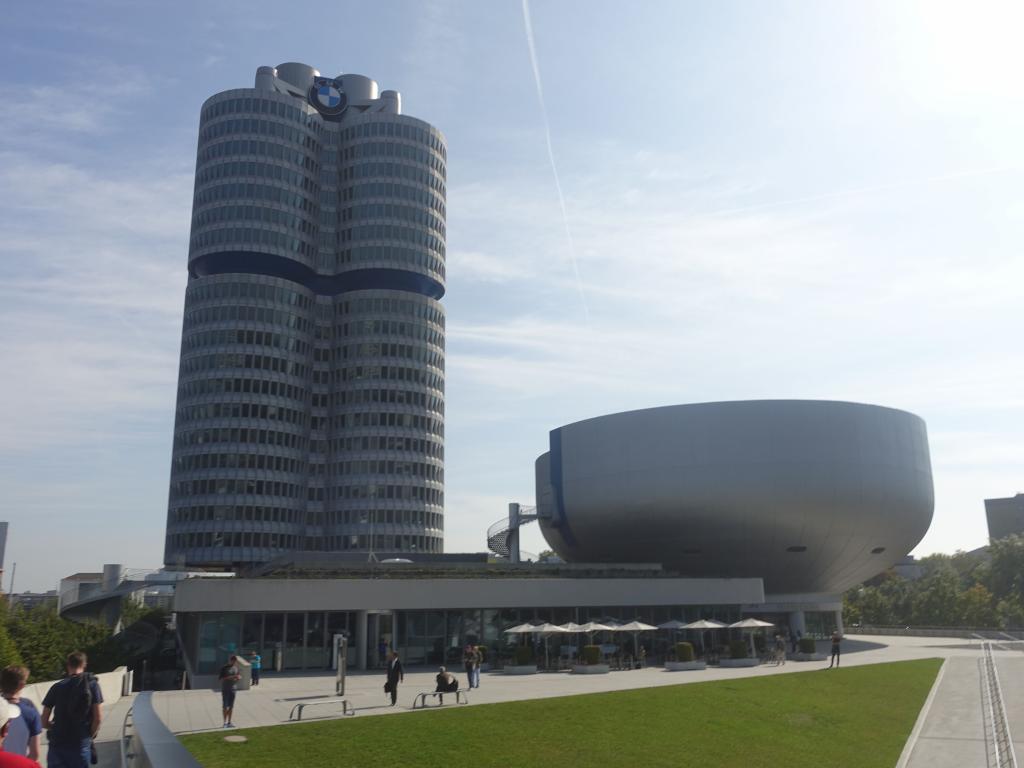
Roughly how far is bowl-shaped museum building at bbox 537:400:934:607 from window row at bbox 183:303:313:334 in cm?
6131

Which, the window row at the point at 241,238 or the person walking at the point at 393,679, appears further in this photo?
the window row at the point at 241,238

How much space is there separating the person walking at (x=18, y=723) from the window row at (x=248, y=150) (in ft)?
→ 402

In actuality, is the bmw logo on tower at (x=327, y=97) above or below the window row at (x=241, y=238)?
above

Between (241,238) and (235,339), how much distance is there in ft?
46.6

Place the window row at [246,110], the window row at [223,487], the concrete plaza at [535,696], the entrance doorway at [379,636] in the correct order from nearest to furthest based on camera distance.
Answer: the concrete plaza at [535,696]
the entrance doorway at [379,636]
the window row at [223,487]
the window row at [246,110]

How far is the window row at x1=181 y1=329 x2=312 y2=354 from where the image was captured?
11894 cm

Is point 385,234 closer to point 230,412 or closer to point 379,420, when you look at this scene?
point 379,420

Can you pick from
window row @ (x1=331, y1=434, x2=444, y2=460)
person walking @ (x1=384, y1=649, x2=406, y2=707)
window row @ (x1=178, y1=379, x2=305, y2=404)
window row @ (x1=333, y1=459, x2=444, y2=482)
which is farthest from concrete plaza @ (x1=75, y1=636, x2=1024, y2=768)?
window row @ (x1=178, y1=379, x2=305, y2=404)

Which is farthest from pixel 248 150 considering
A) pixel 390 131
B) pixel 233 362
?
pixel 233 362

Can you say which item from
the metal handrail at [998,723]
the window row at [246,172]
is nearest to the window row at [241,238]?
the window row at [246,172]

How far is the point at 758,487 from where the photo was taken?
67.9m

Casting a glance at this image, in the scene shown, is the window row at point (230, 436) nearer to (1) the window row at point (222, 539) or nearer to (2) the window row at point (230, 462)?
(2) the window row at point (230, 462)

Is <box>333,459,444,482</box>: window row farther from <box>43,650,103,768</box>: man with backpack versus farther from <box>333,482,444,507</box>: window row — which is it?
<box>43,650,103,768</box>: man with backpack

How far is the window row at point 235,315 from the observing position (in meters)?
119
